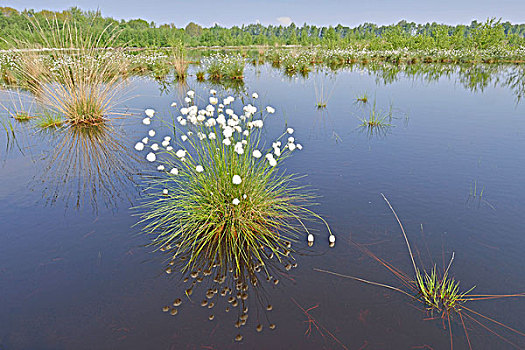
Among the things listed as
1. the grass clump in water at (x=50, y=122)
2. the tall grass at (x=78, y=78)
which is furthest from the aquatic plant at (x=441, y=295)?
the grass clump in water at (x=50, y=122)

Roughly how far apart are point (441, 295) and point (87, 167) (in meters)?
4.54

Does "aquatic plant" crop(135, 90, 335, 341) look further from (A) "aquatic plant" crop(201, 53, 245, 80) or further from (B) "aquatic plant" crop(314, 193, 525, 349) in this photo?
(A) "aquatic plant" crop(201, 53, 245, 80)

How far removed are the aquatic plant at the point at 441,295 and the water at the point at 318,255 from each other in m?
0.05

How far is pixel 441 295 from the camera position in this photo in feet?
7.34

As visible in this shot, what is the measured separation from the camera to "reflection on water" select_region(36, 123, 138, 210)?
3.74 metres

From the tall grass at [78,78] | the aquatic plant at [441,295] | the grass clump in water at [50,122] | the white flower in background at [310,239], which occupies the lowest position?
the aquatic plant at [441,295]

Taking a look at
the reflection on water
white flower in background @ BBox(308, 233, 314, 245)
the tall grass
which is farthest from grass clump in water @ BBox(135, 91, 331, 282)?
the tall grass

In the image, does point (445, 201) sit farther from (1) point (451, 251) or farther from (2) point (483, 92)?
(2) point (483, 92)

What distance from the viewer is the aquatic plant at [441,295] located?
2080mm

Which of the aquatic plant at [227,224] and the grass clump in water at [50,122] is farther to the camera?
the grass clump in water at [50,122]

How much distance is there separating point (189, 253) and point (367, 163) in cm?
305

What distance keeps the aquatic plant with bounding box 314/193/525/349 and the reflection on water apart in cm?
273

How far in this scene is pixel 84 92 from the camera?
616 centimetres

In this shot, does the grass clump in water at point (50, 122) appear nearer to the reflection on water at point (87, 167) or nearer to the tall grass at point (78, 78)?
the tall grass at point (78, 78)
